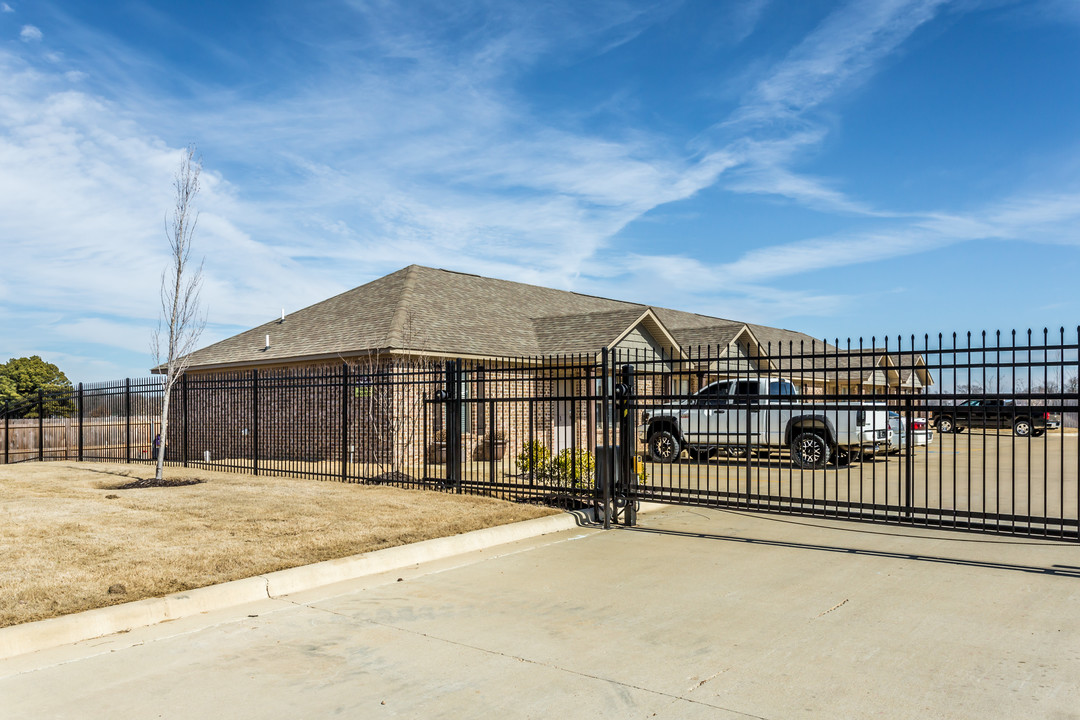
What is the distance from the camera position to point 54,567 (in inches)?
293

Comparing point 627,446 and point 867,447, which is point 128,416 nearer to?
point 627,446

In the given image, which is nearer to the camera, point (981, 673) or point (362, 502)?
point (981, 673)

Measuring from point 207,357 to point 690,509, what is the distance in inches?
750

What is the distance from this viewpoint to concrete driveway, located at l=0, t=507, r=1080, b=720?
15.1 feet

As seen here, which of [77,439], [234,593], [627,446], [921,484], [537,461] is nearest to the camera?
[234,593]

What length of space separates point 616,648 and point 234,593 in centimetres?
346

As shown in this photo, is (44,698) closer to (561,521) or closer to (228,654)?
(228,654)

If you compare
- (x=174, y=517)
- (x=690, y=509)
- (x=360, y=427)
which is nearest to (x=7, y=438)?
(x=360, y=427)

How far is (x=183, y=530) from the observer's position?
9.52 meters

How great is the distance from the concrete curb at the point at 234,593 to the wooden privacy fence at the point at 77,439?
13923 millimetres

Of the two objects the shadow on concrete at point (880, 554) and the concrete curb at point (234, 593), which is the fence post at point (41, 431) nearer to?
the concrete curb at point (234, 593)

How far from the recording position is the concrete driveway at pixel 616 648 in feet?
15.1

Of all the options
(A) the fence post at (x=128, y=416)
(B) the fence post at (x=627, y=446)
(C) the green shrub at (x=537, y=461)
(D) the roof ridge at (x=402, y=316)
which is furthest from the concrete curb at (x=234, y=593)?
(A) the fence post at (x=128, y=416)

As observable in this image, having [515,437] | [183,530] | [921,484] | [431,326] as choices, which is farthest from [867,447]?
[183,530]
